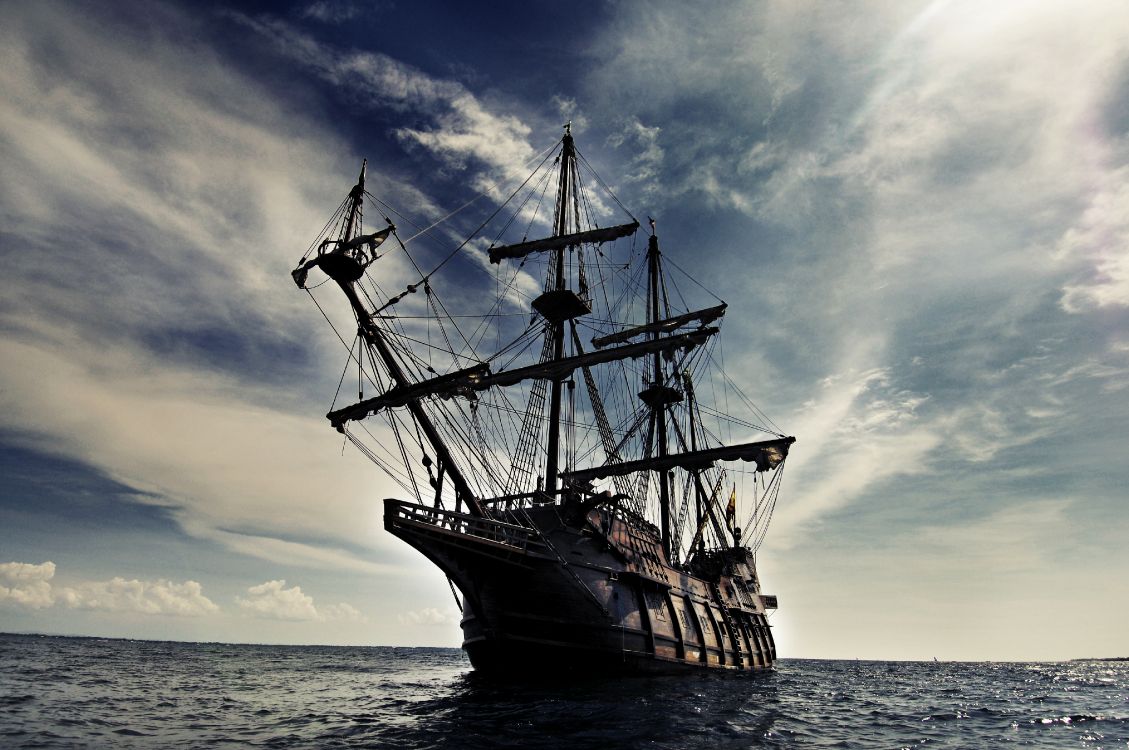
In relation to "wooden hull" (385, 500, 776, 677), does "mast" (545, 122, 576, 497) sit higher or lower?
higher

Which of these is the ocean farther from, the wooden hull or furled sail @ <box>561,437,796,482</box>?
furled sail @ <box>561,437,796,482</box>

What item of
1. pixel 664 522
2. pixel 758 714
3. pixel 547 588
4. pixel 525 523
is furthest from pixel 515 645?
pixel 664 522

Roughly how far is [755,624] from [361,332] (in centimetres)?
3488

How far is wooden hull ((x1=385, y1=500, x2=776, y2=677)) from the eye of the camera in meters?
20.2

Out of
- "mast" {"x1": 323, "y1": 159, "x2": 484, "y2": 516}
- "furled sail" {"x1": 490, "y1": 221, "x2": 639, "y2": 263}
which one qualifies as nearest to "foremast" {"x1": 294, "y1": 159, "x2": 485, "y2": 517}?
"mast" {"x1": 323, "y1": 159, "x2": 484, "y2": 516}

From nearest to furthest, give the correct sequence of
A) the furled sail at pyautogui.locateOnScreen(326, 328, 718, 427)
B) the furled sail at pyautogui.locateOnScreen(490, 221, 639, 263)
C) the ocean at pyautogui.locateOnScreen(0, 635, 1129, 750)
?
1. the ocean at pyautogui.locateOnScreen(0, 635, 1129, 750)
2. the furled sail at pyautogui.locateOnScreen(326, 328, 718, 427)
3. the furled sail at pyautogui.locateOnScreen(490, 221, 639, 263)

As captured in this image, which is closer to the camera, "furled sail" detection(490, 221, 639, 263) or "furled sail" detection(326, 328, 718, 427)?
"furled sail" detection(326, 328, 718, 427)

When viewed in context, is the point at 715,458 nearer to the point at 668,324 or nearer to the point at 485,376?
the point at 668,324

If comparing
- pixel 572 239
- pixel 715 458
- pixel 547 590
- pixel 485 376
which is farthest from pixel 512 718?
pixel 572 239

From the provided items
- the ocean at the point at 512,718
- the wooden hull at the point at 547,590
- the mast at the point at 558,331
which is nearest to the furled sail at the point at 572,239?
the mast at the point at 558,331

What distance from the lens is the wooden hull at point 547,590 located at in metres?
20.2

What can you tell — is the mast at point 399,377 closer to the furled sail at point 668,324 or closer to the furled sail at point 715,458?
the furled sail at point 715,458

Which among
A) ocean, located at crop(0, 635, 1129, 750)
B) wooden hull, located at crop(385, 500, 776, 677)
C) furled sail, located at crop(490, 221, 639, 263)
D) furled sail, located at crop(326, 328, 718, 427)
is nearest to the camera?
ocean, located at crop(0, 635, 1129, 750)

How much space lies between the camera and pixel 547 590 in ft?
68.9
